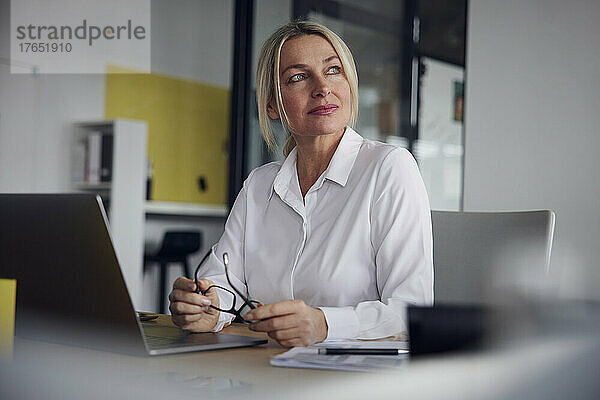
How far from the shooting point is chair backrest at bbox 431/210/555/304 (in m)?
1.54

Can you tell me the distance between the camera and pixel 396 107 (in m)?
4.11

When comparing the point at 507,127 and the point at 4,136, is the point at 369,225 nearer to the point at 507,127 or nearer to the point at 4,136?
the point at 507,127

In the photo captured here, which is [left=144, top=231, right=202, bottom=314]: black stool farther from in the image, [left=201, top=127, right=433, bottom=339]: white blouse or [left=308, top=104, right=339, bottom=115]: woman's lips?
[left=308, top=104, right=339, bottom=115]: woman's lips

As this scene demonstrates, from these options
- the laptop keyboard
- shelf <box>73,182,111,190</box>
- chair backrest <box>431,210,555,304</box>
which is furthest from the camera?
shelf <box>73,182,111,190</box>

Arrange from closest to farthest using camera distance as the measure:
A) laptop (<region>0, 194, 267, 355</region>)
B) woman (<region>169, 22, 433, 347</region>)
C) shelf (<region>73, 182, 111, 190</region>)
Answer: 1. laptop (<region>0, 194, 267, 355</region>)
2. woman (<region>169, 22, 433, 347</region>)
3. shelf (<region>73, 182, 111, 190</region>)

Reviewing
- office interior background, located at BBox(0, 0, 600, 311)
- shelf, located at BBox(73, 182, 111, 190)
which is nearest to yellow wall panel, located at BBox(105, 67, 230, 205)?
office interior background, located at BBox(0, 0, 600, 311)

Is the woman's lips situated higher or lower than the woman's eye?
lower

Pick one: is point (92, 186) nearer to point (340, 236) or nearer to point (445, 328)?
point (340, 236)

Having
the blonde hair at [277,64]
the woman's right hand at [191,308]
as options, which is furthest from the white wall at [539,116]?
the woman's right hand at [191,308]

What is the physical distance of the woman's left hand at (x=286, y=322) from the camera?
1.03 m

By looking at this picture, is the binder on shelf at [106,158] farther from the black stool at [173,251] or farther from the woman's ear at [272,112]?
the woman's ear at [272,112]

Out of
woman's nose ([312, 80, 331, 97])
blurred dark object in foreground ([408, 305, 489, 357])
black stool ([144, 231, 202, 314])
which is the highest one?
woman's nose ([312, 80, 331, 97])

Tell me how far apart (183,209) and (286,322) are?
4446mm

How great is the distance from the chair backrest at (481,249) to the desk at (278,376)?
2.08 feet
